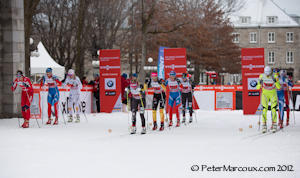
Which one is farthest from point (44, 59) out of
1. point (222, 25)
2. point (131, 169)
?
point (222, 25)

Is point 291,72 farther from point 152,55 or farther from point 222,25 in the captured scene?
point 152,55

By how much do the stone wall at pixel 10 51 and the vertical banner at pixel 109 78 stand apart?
5.62 m

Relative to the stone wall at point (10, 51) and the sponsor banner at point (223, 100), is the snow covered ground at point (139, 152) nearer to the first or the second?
the stone wall at point (10, 51)

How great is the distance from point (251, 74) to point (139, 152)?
1369cm

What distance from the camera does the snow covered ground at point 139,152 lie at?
808cm

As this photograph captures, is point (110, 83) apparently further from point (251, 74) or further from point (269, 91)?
point (269, 91)

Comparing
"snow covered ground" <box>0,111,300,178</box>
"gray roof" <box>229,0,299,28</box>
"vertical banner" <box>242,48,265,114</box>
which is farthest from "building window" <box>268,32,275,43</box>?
"snow covered ground" <box>0,111,300,178</box>

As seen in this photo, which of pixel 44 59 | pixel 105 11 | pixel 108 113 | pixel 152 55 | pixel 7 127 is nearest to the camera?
pixel 7 127

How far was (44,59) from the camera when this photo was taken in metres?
32.6

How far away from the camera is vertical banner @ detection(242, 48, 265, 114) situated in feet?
74.3

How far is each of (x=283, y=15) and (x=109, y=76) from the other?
205 feet

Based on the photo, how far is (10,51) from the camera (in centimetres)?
2083

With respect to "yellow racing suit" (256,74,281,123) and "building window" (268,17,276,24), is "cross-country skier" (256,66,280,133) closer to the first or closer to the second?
"yellow racing suit" (256,74,281,123)

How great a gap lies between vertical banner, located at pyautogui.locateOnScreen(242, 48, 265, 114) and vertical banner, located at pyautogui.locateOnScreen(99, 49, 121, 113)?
7.04 metres
